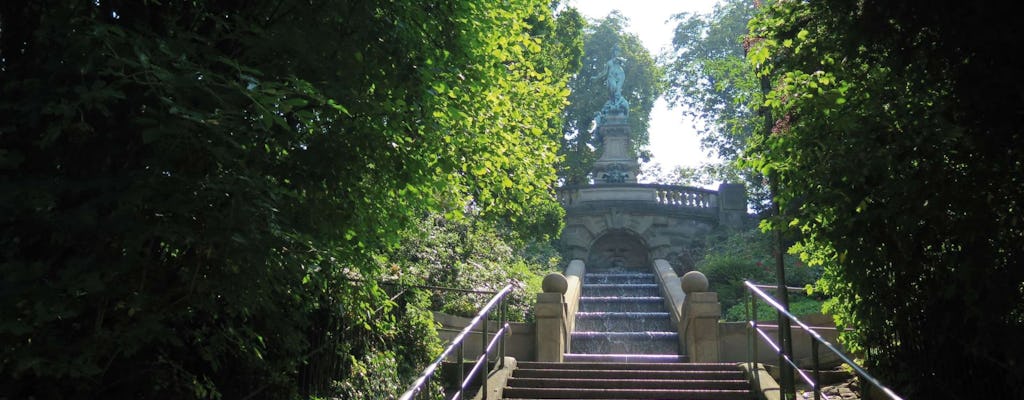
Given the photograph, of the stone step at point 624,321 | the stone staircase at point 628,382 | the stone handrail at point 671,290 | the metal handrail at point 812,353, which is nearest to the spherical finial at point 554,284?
the stone handrail at point 671,290

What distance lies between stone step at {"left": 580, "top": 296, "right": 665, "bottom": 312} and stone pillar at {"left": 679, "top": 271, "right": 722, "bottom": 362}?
4.70 m

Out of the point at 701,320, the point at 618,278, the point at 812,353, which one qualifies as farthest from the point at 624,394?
the point at 618,278

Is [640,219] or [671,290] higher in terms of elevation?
[640,219]

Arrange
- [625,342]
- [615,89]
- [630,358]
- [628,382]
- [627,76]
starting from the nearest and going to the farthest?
[628,382]
[630,358]
[625,342]
[615,89]
[627,76]

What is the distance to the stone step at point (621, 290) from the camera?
19.0 metres

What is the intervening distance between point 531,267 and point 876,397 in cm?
1324

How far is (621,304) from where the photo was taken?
17.4 meters

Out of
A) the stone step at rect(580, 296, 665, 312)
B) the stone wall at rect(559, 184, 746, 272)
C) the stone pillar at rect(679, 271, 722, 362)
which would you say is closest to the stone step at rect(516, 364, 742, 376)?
the stone pillar at rect(679, 271, 722, 362)

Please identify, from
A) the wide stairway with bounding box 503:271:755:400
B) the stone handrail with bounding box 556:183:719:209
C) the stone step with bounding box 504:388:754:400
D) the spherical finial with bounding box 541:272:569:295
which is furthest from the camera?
the stone handrail with bounding box 556:183:719:209

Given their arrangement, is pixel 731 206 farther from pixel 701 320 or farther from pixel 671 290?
pixel 701 320

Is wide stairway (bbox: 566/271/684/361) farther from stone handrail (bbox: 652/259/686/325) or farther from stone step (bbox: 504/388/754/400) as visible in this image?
stone step (bbox: 504/388/754/400)

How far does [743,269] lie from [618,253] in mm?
7700

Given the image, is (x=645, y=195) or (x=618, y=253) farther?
(x=618, y=253)

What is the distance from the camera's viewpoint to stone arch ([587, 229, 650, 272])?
26.8m
